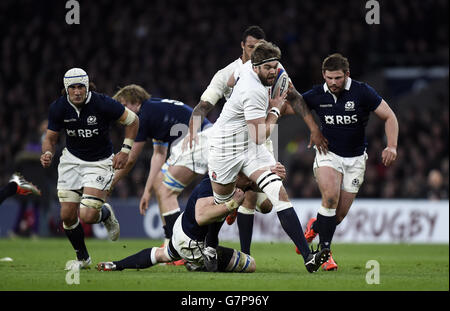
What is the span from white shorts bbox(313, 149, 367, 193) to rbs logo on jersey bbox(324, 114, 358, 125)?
365mm

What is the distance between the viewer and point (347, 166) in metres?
9.41

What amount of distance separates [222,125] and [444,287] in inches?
109

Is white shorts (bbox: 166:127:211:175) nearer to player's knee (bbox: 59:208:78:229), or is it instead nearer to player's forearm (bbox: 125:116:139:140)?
player's forearm (bbox: 125:116:139:140)

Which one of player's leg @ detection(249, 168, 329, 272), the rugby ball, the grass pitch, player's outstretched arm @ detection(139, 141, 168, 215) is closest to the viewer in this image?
the grass pitch

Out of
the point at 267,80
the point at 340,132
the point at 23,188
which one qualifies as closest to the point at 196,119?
the point at 267,80

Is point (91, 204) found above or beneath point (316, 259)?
above

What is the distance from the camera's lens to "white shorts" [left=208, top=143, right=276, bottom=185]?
8.08m

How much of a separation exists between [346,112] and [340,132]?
26 centimetres

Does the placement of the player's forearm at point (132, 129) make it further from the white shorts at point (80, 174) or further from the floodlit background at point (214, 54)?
the floodlit background at point (214, 54)

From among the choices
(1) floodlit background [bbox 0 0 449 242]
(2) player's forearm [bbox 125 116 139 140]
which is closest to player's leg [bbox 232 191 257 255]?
(2) player's forearm [bbox 125 116 139 140]

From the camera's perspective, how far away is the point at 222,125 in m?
8.27

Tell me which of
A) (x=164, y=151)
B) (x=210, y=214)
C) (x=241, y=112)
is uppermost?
(x=241, y=112)

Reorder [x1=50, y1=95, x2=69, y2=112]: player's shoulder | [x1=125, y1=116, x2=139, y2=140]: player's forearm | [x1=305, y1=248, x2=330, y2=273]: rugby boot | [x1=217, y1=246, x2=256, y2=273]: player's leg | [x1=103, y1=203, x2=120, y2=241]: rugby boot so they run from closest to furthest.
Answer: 1. [x1=305, y1=248, x2=330, y2=273]: rugby boot
2. [x1=217, y1=246, x2=256, y2=273]: player's leg
3. [x1=50, y1=95, x2=69, y2=112]: player's shoulder
4. [x1=125, y1=116, x2=139, y2=140]: player's forearm
5. [x1=103, y1=203, x2=120, y2=241]: rugby boot

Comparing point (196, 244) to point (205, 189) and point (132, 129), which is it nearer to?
point (205, 189)
